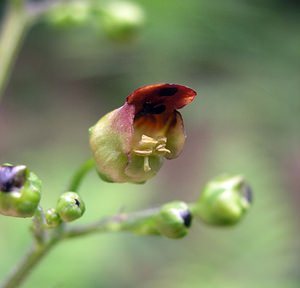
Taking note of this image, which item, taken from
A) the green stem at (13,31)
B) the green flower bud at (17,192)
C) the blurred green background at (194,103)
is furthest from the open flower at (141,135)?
the blurred green background at (194,103)

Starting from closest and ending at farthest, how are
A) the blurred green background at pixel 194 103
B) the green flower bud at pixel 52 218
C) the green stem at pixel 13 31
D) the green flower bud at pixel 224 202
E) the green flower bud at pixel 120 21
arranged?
the green flower bud at pixel 52 218 < the green flower bud at pixel 224 202 < the green stem at pixel 13 31 < the green flower bud at pixel 120 21 < the blurred green background at pixel 194 103

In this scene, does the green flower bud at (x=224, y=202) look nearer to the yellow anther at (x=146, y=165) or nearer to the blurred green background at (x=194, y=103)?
the yellow anther at (x=146, y=165)

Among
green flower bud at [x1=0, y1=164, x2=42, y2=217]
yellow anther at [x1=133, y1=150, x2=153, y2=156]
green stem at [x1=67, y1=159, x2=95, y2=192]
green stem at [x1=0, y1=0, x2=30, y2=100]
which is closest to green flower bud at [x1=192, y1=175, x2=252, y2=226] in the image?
green stem at [x1=67, y1=159, x2=95, y2=192]

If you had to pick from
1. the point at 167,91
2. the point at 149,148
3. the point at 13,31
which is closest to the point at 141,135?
the point at 149,148

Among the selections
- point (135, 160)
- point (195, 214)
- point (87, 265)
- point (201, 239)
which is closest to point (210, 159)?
point (201, 239)

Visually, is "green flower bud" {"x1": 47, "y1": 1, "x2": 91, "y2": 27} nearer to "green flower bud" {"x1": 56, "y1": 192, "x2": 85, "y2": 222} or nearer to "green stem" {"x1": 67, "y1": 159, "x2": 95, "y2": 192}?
"green stem" {"x1": 67, "y1": 159, "x2": 95, "y2": 192}

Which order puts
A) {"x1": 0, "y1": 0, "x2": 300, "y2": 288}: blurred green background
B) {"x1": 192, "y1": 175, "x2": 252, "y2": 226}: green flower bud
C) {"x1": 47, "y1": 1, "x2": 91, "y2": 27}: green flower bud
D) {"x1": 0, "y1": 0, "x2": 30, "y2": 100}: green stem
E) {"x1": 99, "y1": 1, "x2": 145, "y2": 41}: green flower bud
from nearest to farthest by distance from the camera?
{"x1": 192, "y1": 175, "x2": 252, "y2": 226}: green flower bud → {"x1": 0, "y1": 0, "x2": 30, "y2": 100}: green stem → {"x1": 47, "y1": 1, "x2": 91, "y2": 27}: green flower bud → {"x1": 99, "y1": 1, "x2": 145, "y2": 41}: green flower bud → {"x1": 0, "y1": 0, "x2": 300, "y2": 288}: blurred green background

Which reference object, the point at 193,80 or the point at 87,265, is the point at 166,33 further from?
the point at 87,265
